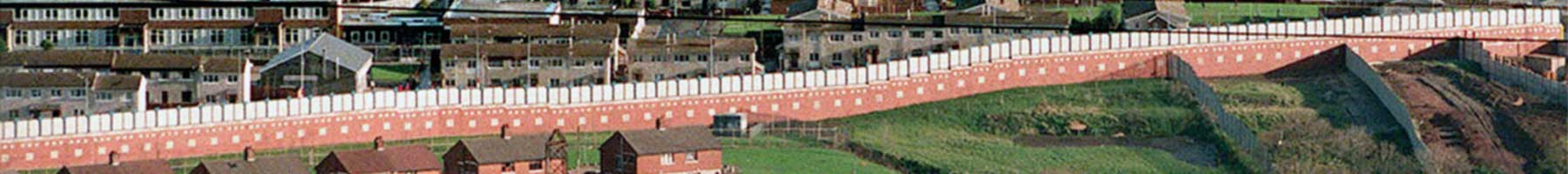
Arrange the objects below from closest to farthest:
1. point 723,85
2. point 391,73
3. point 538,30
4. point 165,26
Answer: point 723,85, point 391,73, point 538,30, point 165,26

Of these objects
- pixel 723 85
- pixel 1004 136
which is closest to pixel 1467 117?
pixel 1004 136

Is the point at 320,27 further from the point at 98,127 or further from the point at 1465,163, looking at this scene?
the point at 1465,163

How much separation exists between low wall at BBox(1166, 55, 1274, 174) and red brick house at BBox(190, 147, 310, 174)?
13.9 m

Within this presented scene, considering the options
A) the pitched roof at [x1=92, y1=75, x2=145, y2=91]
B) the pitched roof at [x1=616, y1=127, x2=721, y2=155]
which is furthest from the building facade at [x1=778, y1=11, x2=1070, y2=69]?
the pitched roof at [x1=616, y1=127, x2=721, y2=155]

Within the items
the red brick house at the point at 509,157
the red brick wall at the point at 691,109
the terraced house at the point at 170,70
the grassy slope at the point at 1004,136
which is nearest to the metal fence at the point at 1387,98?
the red brick wall at the point at 691,109

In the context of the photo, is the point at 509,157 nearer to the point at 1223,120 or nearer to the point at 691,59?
the point at 1223,120

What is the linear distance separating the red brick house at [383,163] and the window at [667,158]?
2949 mm

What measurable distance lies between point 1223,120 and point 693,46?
10.7m

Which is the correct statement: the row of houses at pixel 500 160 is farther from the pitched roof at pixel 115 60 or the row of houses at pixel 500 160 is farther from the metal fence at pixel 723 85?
the pitched roof at pixel 115 60

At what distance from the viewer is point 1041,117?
104125mm

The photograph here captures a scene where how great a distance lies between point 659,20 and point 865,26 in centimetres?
553

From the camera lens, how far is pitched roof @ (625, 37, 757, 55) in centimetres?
10900

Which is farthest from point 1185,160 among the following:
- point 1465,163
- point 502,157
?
point 502,157

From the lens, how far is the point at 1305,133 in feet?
328
